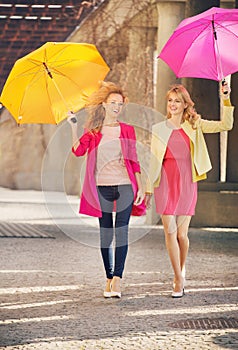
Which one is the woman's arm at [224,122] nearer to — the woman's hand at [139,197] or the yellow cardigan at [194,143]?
the yellow cardigan at [194,143]

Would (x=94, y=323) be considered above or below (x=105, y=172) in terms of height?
below

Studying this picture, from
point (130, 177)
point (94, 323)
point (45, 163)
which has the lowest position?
point (45, 163)

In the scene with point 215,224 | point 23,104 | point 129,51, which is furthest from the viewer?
point 129,51

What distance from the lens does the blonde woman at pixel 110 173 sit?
8.84 metres

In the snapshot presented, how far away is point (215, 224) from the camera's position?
1588 centimetres

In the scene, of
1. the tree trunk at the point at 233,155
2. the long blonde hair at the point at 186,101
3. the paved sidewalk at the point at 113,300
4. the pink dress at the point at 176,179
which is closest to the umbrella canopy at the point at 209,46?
the long blonde hair at the point at 186,101

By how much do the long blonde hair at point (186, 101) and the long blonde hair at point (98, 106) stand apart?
1.16 feet

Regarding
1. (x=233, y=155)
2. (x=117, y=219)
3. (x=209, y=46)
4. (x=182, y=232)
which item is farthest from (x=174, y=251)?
(x=233, y=155)

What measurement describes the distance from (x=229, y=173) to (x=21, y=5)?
7274 millimetres

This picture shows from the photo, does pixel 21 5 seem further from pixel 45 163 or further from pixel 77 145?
pixel 77 145

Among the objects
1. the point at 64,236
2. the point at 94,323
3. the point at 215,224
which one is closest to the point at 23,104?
the point at 94,323

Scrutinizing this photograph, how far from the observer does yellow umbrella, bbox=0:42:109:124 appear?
30.8ft

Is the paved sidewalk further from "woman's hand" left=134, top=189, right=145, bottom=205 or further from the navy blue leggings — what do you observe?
"woman's hand" left=134, top=189, right=145, bottom=205

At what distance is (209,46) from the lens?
30.1 feet
